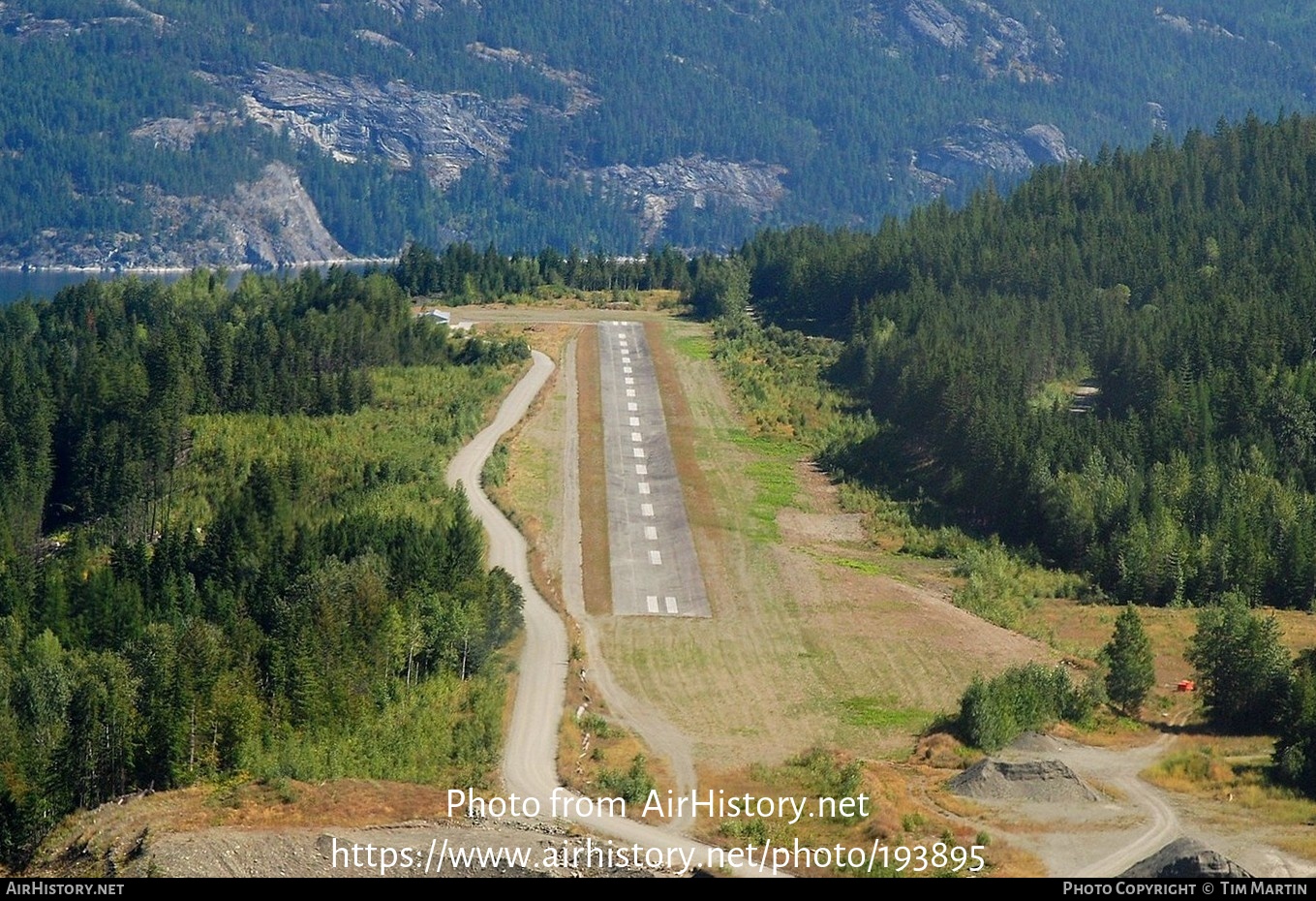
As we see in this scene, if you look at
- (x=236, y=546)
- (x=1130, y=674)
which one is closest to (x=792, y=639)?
(x=1130, y=674)

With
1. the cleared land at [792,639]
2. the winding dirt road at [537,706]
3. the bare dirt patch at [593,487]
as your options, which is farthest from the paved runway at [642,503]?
the winding dirt road at [537,706]

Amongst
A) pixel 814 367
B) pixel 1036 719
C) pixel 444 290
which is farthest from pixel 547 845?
pixel 444 290

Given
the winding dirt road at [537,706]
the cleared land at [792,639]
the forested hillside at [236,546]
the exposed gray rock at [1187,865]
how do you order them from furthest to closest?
the cleared land at [792,639]
the forested hillside at [236,546]
the winding dirt road at [537,706]
the exposed gray rock at [1187,865]

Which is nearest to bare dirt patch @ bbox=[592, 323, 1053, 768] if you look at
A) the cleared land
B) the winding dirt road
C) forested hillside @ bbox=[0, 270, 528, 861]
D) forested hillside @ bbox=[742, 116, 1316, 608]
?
the cleared land

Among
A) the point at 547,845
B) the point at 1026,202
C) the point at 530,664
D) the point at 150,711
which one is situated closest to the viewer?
the point at 547,845

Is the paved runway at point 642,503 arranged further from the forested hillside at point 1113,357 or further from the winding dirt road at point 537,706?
the forested hillside at point 1113,357

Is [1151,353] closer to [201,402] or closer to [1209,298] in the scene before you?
[1209,298]
